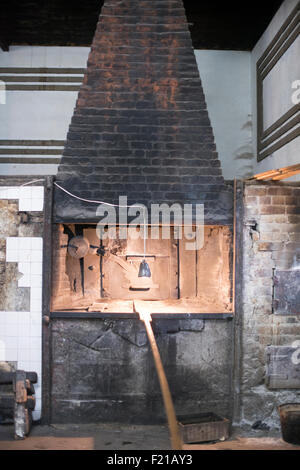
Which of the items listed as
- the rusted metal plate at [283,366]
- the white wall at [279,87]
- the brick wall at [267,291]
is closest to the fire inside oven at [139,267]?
the brick wall at [267,291]

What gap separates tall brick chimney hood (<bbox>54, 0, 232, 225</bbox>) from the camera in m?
4.79

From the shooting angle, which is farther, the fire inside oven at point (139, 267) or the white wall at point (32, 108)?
the white wall at point (32, 108)

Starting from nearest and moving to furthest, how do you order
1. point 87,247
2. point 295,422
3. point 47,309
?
point 295,422 < point 47,309 < point 87,247

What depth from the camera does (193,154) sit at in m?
4.84

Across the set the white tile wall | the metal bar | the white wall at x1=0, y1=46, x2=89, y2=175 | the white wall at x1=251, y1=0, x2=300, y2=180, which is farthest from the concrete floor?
the white wall at x1=0, y1=46, x2=89, y2=175

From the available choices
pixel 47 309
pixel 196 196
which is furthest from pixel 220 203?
pixel 47 309

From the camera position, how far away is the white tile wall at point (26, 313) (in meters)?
4.77

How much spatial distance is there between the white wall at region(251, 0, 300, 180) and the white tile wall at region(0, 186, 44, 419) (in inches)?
146

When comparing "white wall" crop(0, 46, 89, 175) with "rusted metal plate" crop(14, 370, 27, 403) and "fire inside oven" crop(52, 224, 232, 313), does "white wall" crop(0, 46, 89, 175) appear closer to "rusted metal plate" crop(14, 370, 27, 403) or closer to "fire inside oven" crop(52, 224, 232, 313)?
"fire inside oven" crop(52, 224, 232, 313)

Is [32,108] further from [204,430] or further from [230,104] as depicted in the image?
[204,430]

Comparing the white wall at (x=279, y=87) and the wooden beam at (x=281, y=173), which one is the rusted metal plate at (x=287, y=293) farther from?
the white wall at (x=279, y=87)

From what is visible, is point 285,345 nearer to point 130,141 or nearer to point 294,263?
point 294,263

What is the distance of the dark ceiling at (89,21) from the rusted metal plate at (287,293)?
14.1 feet

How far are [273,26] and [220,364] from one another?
559 cm
